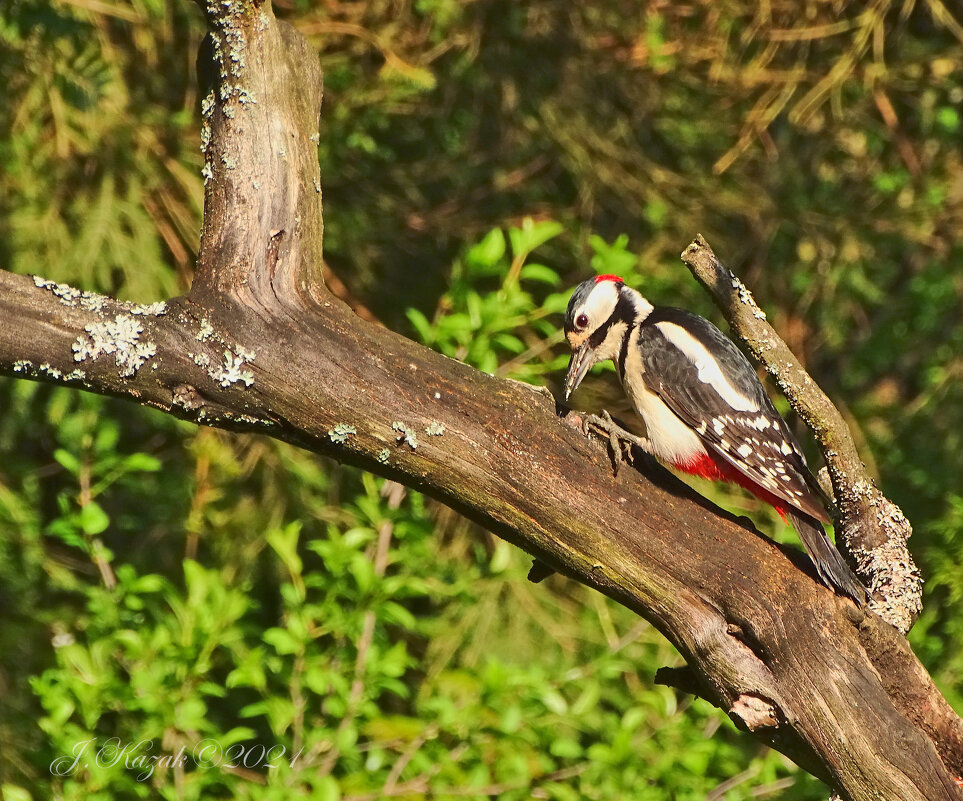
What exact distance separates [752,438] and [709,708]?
912 mm

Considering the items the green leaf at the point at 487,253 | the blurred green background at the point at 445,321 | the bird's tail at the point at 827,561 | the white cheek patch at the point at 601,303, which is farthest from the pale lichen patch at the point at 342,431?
the white cheek patch at the point at 601,303

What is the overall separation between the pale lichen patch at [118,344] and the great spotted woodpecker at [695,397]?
1.31 meters

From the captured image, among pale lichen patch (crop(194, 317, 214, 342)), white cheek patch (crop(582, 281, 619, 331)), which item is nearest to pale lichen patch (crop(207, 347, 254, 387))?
pale lichen patch (crop(194, 317, 214, 342))

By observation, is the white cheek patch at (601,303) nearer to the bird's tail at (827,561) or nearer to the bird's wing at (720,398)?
the bird's wing at (720,398)

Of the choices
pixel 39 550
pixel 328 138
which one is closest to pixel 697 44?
pixel 328 138

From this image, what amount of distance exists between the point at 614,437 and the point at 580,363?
87 centimetres

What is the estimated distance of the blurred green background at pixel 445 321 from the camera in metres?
2.82

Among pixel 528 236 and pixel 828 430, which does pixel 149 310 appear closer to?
pixel 528 236

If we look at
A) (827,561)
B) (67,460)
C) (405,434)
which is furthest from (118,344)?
(827,561)

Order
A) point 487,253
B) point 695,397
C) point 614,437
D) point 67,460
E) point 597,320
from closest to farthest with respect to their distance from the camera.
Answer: point 614,437 → point 67,460 → point 487,253 → point 695,397 → point 597,320

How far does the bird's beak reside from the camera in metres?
3.06

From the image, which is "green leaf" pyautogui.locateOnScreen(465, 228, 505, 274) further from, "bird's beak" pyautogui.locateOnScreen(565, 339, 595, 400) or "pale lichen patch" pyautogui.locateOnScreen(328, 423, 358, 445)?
"pale lichen patch" pyautogui.locateOnScreen(328, 423, 358, 445)

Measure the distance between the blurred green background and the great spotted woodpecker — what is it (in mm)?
221

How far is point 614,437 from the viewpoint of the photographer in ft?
7.43
